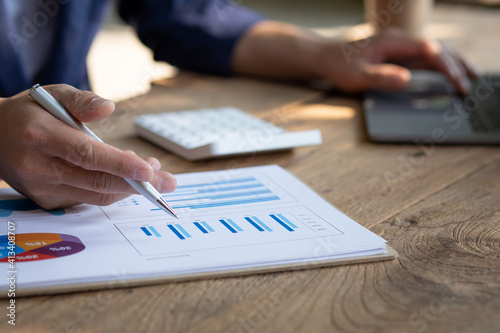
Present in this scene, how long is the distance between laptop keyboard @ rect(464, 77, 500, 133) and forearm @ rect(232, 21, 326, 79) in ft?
0.96

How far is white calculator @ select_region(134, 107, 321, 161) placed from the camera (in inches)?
31.2

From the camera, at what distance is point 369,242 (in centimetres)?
55

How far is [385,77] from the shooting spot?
3.57ft

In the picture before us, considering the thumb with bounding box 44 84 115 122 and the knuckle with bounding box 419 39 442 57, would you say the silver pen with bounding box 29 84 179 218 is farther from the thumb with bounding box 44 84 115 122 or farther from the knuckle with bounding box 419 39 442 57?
the knuckle with bounding box 419 39 442 57

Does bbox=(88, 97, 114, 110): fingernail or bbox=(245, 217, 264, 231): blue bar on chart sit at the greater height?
bbox=(88, 97, 114, 110): fingernail

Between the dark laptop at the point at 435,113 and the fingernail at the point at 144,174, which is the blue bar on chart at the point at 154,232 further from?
the dark laptop at the point at 435,113

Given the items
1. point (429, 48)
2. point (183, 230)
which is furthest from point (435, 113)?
point (183, 230)

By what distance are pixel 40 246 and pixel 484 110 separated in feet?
2.42

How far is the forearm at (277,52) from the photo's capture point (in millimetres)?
1193

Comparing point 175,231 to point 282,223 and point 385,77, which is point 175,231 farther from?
point 385,77

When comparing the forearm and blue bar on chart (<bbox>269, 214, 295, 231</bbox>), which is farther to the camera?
the forearm

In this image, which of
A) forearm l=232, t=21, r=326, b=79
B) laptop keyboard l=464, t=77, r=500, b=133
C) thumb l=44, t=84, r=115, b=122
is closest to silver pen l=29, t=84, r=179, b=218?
thumb l=44, t=84, r=115, b=122

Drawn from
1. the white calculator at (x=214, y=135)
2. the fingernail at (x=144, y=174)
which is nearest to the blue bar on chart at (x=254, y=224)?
the fingernail at (x=144, y=174)

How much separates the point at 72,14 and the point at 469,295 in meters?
0.89
